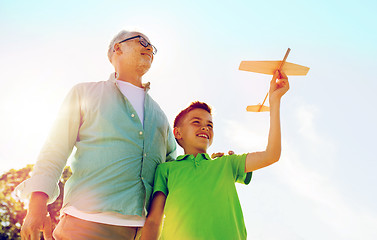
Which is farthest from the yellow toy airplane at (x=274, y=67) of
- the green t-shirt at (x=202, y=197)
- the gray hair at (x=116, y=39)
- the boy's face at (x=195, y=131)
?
the gray hair at (x=116, y=39)

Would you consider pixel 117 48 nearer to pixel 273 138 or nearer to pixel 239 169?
pixel 239 169

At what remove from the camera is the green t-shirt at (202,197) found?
Answer: 2689mm

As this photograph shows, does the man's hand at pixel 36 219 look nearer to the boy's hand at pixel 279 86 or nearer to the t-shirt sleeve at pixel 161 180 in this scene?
the t-shirt sleeve at pixel 161 180

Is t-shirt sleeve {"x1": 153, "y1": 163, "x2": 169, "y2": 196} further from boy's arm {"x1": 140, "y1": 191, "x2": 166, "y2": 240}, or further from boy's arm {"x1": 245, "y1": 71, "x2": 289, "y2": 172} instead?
boy's arm {"x1": 245, "y1": 71, "x2": 289, "y2": 172}

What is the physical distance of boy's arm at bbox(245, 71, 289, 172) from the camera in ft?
9.04

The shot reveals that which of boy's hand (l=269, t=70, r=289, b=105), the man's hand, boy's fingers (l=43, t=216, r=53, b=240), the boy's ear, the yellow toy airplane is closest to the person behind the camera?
the man's hand

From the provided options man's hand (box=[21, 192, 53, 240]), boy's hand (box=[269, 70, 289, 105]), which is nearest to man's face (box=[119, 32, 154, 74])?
boy's hand (box=[269, 70, 289, 105])

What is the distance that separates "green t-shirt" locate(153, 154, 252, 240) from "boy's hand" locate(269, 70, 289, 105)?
598mm

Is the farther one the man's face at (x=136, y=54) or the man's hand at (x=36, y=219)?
the man's face at (x=136, y=54)

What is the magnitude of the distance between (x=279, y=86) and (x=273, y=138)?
0.58 meters

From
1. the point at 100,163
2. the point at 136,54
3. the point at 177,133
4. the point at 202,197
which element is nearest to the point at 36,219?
the point at 100,163

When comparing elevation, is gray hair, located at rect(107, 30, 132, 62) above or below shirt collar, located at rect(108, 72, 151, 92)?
above

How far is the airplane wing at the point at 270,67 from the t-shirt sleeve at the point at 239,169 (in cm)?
90

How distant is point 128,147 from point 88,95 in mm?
645
